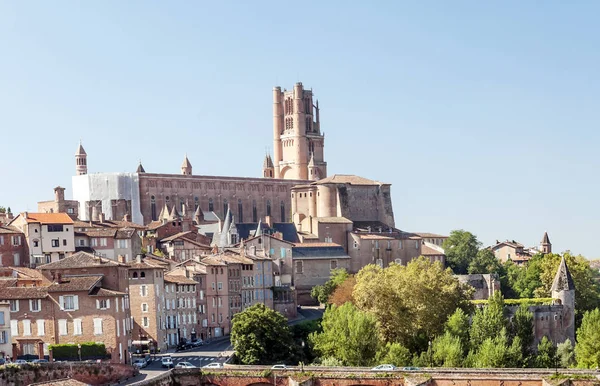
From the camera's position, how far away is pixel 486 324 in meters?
83.8

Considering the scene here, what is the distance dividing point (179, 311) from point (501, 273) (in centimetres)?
4904

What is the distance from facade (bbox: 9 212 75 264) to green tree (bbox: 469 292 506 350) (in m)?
33.8

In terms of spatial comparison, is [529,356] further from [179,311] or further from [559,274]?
[179,311]

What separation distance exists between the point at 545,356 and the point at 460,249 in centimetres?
4452

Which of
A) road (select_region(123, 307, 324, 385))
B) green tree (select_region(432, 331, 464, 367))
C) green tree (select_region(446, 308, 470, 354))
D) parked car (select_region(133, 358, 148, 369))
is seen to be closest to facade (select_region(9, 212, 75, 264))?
road (select_region(123, 307, 324, 385))

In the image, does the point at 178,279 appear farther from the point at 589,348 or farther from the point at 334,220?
the point at 334,220

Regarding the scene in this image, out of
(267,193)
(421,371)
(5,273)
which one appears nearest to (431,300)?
(421,371)

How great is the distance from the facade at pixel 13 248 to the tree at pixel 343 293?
84.6 feet

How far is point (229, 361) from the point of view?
72.2m

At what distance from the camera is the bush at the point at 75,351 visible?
63.1 metres

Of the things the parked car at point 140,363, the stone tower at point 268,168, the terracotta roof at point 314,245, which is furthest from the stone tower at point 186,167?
the parked car at point 140,363

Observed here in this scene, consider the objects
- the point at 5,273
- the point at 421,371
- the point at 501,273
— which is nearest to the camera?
the point at 421,371

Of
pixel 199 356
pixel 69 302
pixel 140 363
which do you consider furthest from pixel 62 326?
pixel 199 356

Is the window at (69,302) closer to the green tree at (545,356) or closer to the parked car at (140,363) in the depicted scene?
the parked car at (140,363)
